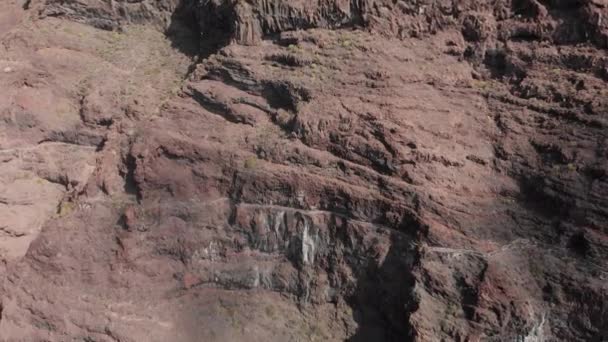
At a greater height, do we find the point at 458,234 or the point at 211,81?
the point at 211,81

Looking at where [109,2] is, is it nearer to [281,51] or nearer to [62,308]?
[281,51]

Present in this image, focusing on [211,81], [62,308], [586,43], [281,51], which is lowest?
[62,308]

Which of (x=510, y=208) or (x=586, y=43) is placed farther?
(x=586, y=43)

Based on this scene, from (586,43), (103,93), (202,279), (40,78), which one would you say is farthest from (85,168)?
(586,43)

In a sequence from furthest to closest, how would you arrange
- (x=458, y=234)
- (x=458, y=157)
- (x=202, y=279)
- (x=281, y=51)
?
(x=281, y=51), (x=202, y=279), (x=458, y=157), (x=458, y=234)

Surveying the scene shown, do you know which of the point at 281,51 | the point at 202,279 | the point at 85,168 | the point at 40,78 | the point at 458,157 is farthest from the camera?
the point at 40,78

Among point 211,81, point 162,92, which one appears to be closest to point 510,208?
point 211,81
